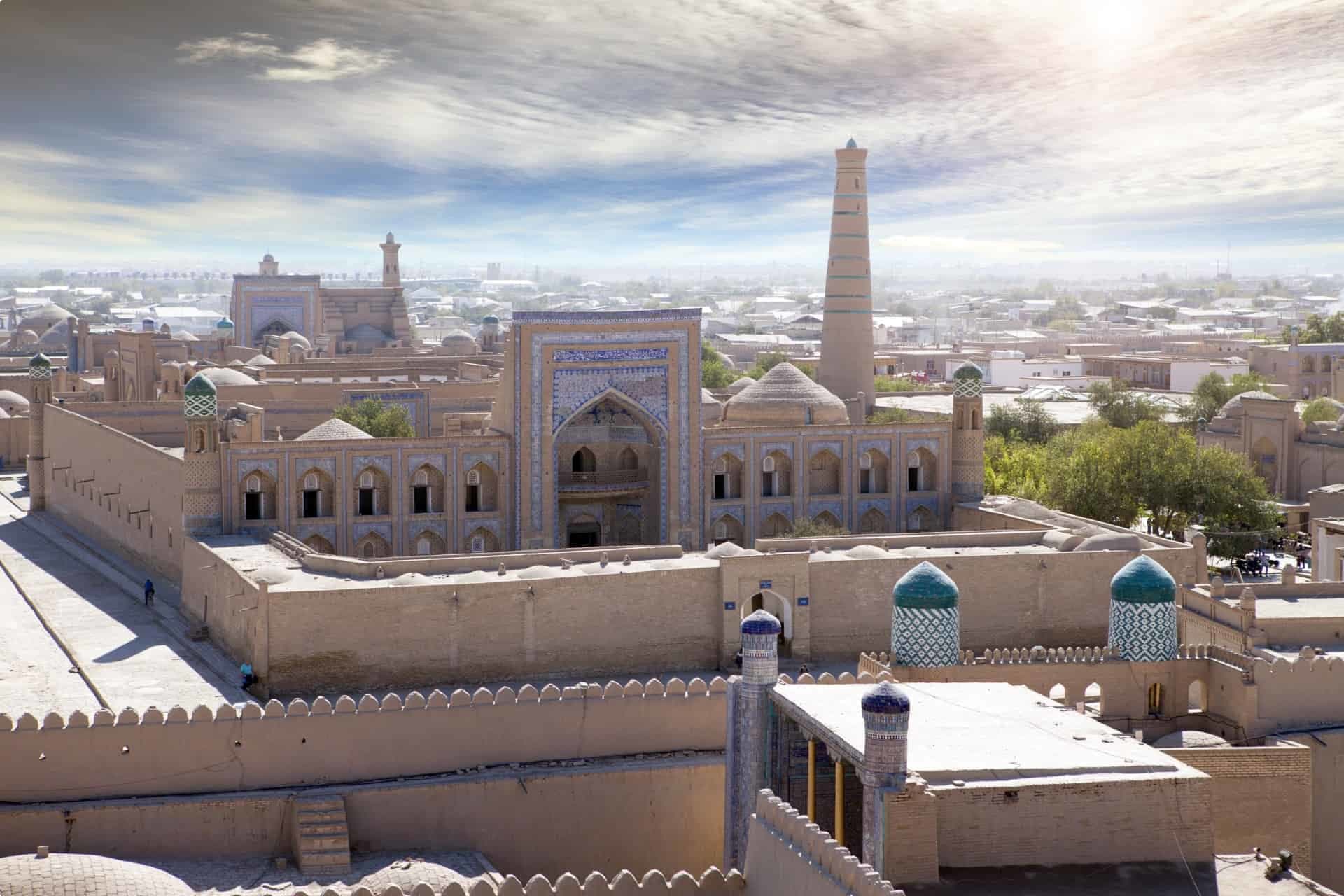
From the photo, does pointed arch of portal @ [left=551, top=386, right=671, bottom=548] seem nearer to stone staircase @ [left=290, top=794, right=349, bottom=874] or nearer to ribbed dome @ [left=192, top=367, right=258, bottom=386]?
ribbed dome @ [left=192, top=367, right=258, bottom=386]

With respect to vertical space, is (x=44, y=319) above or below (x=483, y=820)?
above

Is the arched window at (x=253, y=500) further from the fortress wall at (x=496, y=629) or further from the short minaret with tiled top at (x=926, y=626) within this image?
the short minaret with tiled top at (x=926, y=626)

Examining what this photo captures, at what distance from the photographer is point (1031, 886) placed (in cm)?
1210

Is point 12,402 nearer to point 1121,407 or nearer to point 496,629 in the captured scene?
point 496,629

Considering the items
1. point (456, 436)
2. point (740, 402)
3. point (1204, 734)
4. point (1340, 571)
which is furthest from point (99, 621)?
point (1340, 571)

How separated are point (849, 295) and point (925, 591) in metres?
26.4

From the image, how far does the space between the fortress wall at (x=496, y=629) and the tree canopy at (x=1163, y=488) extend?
12.6 m

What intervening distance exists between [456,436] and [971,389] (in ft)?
34.0

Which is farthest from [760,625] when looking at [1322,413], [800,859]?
[1322,413]

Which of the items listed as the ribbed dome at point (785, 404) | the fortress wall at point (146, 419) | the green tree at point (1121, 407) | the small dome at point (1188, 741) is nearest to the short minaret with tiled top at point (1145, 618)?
→ the small dome at point (1188, 741)

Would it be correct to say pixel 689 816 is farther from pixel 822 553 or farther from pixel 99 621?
pixel 99 621

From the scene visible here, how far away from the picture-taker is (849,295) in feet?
149

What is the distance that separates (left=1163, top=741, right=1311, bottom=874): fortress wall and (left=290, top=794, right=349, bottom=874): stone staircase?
871cm

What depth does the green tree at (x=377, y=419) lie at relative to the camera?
37188 millimetres
